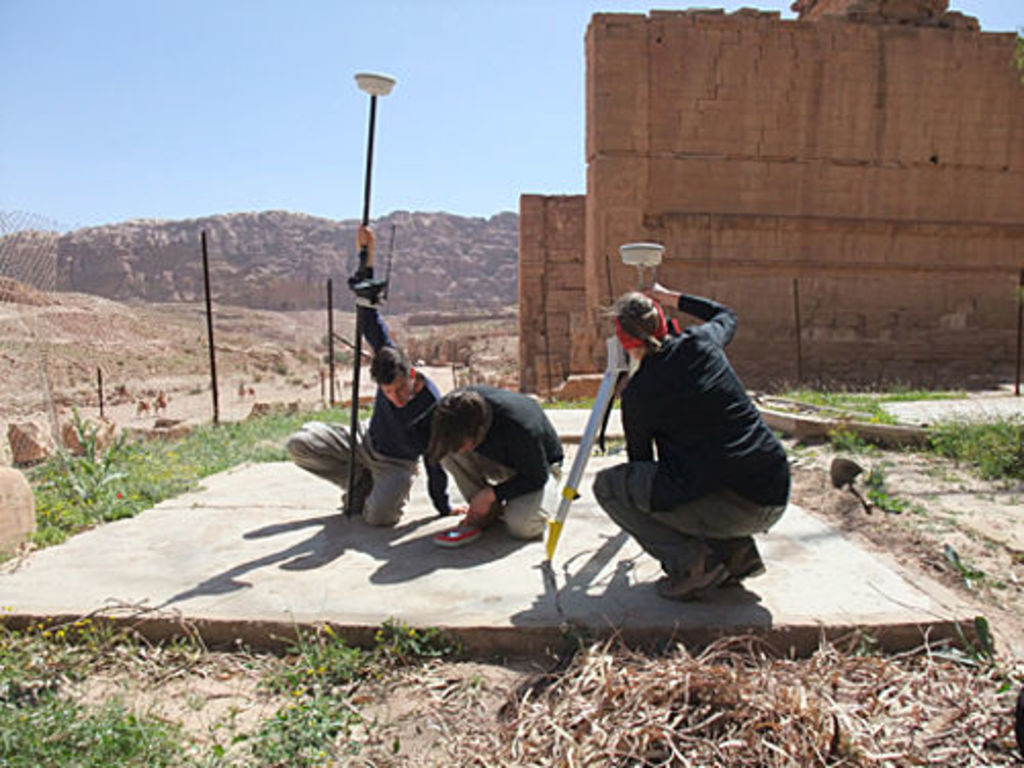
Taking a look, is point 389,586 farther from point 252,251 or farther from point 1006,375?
point 252,251

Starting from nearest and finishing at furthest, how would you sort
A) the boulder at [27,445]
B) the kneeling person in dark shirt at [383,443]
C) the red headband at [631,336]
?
the red headband at [631,336], the kneeling person in dark shirt at [383,443], the boulder at [27,445]

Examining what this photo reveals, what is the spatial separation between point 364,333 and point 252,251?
3755 inches

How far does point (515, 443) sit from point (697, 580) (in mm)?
1106

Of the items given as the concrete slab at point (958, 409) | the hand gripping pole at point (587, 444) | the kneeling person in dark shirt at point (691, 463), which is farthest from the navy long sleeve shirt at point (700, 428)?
the concrete slab at point (958, 409)

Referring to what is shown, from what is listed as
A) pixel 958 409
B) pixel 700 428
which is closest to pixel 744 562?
pixel 700 428

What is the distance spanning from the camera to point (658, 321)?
279cm

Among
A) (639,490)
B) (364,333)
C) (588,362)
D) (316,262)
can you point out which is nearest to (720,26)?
(588,362)

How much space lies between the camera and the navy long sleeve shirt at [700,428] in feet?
8.75

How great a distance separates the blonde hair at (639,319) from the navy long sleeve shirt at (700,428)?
58 mm

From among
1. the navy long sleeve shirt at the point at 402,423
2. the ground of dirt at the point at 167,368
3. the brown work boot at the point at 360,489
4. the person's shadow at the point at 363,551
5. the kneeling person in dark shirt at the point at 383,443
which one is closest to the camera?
the person's shadow at the point at 363,551

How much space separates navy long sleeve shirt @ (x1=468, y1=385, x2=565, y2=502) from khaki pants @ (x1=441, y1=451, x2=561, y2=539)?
0.05 metres

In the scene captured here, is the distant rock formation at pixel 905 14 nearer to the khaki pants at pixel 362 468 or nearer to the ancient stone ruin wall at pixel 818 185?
the ancient stone ruin wall at pixel 818 185

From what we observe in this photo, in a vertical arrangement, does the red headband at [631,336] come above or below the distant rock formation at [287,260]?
below

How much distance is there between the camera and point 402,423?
13.0ft
